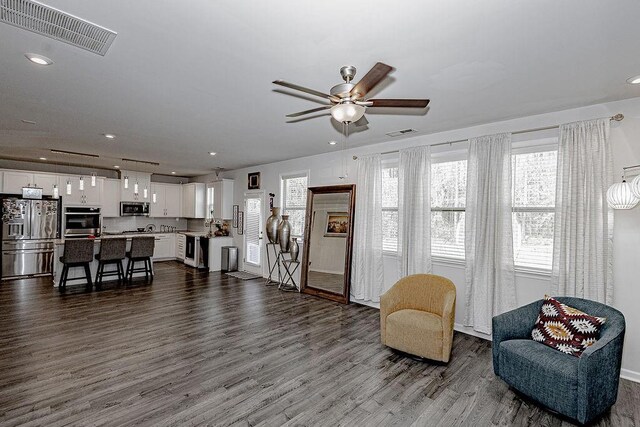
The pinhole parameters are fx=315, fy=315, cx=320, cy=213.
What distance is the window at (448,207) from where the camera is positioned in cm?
437

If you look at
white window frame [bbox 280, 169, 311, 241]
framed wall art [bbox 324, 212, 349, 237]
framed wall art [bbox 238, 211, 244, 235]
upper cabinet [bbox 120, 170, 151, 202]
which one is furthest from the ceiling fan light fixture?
upper cabinet [bbox 120, 170, 151, 202]

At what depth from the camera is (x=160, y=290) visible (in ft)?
20.1

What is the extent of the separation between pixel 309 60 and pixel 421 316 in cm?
280

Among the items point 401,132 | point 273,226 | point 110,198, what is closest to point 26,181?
point 110,198

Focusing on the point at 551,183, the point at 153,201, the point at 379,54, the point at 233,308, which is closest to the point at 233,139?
the point at 233,308

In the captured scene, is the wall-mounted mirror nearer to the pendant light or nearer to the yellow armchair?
the yellow armchair

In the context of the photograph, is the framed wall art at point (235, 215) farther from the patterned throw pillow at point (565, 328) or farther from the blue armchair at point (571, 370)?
the patterned throw pillow at point (565, 328)

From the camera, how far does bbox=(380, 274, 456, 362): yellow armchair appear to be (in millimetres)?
3262

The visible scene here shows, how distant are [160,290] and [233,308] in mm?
2018

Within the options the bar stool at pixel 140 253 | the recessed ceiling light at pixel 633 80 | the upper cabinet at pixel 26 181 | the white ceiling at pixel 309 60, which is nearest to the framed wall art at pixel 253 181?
the bar stool at pixel 140 253

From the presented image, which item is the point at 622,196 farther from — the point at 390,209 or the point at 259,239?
the point at 259,239

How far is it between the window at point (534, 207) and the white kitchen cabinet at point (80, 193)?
30.3ft

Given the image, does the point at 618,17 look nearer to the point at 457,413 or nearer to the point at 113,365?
the point at 457,413

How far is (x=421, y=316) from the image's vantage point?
11.3ft
